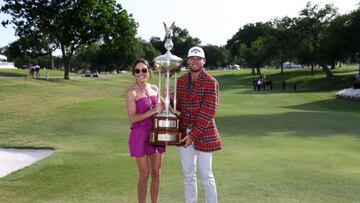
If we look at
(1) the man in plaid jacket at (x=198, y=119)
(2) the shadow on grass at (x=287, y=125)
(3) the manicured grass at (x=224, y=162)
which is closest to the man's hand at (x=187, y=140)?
(1) the man in plaid jacket at (x=198, y=119)

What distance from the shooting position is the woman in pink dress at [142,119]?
20.4 feet

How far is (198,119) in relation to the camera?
6.00 m

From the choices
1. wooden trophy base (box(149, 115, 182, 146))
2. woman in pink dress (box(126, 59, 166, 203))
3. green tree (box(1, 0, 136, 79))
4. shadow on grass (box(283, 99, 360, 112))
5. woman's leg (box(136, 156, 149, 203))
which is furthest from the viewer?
green tree (box(1, 0, 136, 79))

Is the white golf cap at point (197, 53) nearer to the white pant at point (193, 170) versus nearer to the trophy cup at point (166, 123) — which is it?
the trophy cup at point (166, 123)

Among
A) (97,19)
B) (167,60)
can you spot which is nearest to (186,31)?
(97,19)

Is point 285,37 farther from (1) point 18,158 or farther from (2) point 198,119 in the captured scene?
(2) point 198,119

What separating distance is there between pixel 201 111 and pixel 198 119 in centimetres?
11

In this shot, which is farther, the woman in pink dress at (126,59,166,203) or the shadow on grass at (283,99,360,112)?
A: the shadow on grass at (283,99,360,112)

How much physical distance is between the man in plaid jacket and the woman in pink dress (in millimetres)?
378

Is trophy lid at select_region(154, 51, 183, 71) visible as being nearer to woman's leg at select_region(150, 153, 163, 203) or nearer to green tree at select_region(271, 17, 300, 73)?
woman's leg at select_region(150, 153, 163, 203)

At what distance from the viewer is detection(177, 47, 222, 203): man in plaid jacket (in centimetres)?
602

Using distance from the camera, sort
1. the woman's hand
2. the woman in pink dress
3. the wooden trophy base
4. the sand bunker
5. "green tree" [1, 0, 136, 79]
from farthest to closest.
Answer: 1. "green tree" [1, 0, 136, 79]
2. the sand bunker
3. the woman in pink dress
4. the woman's hand
5. the wooden trophy base

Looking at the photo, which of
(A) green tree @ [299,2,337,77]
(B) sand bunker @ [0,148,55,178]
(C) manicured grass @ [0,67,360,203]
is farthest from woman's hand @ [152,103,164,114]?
(A) green tree @ [299,2,337,77]

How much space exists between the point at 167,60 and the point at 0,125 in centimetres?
1483
